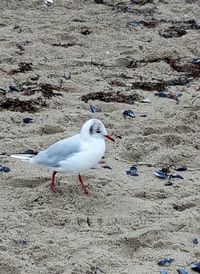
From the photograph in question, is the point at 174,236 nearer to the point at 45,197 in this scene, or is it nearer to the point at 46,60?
the point at 45,197

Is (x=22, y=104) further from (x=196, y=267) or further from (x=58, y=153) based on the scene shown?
(x=196, y=267)

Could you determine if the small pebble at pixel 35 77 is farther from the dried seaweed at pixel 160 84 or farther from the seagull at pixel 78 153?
the seagull at pixel 78 153

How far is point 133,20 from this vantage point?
768cm

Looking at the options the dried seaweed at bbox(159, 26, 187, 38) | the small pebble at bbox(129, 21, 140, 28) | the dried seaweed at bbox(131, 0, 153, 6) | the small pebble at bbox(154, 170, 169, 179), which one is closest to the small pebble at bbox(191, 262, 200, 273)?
the small pebble at bbox(154, 170, 169, 179)

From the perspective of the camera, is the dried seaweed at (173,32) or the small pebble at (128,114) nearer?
the small pebble at (128,114)

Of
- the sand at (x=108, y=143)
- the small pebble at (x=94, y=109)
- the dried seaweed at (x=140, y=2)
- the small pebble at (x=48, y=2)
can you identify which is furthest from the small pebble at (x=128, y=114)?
the dried seaweed at (x=140, y=2)

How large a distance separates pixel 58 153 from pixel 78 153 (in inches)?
4.4

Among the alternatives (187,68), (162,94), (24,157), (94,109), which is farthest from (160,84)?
(24,157)

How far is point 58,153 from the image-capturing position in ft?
13.4

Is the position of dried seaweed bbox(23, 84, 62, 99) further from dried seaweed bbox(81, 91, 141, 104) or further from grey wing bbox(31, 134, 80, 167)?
grey wing bbox(31, 134, 80, 167)

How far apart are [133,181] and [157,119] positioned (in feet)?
3.20

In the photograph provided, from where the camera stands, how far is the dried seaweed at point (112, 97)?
5.68 meters

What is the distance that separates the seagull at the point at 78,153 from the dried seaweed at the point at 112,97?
60.8 inches

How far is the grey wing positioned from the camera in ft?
13.3
